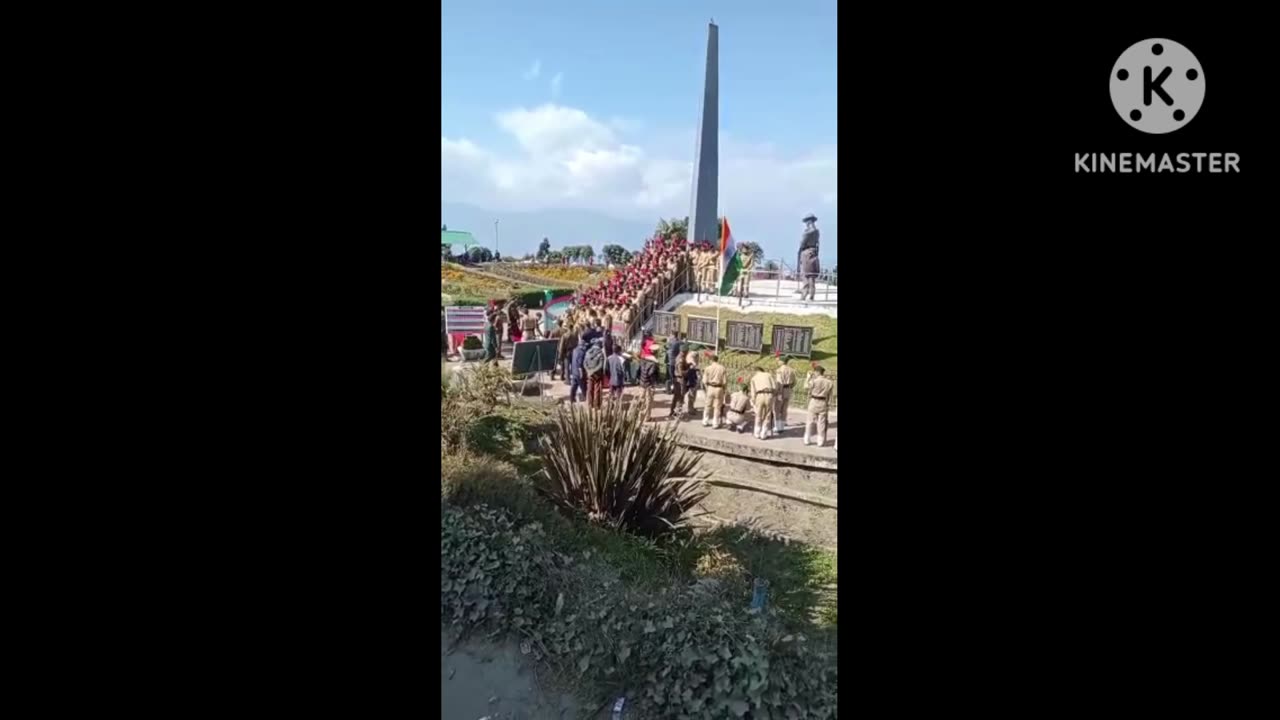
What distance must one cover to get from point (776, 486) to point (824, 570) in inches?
24.6

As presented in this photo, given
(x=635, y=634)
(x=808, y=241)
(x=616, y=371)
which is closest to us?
(x=635, y=634)

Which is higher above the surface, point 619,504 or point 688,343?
point 688,343

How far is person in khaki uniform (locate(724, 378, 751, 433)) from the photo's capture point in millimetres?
4884

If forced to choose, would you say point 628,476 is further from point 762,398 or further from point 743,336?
point 743,336

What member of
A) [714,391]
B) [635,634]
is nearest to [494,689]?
[635,634]

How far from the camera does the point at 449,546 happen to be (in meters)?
4.27

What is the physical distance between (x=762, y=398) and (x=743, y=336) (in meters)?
0.55

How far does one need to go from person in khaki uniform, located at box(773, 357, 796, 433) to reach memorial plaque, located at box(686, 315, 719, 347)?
2.03 feet

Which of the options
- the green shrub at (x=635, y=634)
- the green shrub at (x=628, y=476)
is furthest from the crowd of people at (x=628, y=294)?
the green shrub at (x=635, y=634)

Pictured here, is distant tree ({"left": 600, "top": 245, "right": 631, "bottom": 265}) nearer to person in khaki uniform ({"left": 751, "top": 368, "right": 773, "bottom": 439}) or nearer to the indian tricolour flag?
the indian tricolour flag

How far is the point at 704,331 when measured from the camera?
5418mm
